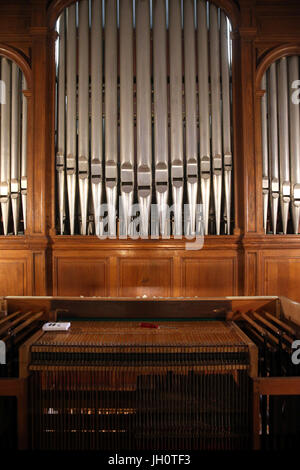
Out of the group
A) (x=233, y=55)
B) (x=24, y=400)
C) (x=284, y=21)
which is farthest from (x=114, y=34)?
(x=24, y=400)

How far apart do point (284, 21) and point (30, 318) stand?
4.42 meters

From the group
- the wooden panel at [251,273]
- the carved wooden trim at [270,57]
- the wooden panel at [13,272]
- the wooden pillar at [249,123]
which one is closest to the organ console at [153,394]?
the wooden panel at [251,273]

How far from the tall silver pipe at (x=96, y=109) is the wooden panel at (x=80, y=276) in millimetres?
386

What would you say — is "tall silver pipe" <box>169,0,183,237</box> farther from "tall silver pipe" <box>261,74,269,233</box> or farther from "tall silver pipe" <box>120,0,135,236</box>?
"tall silver pipe" <box>261,74,269,233</box>

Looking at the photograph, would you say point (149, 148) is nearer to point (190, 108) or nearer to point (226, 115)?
point (190, 108)

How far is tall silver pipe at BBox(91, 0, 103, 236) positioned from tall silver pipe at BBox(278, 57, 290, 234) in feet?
6.96

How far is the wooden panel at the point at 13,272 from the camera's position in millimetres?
4324

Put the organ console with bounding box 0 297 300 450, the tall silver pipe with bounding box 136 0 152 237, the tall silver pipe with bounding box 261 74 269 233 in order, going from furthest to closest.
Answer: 1. the tall silver pipe with bounding box 261 74 269 233
2. the tall silver pipe with bounding box 136 0 152 237
3. the organ console with bounding box 0 297 300 450

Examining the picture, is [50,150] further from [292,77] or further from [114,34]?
[292,77]

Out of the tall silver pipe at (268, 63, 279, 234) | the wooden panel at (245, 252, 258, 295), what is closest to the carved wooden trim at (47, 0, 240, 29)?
the tall silver pipe at (268, 63, 279, 234)

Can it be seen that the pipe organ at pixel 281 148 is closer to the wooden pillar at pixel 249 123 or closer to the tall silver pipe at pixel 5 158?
the wooden pillar at pixel 249 123

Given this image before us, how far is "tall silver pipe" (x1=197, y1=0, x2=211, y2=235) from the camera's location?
4348mm

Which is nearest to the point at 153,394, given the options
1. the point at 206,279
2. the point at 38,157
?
the point at 206,279
